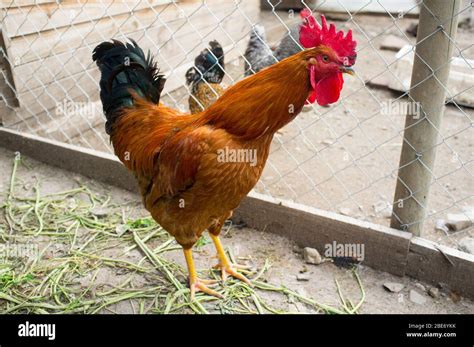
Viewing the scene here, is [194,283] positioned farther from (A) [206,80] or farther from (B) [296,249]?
(A) [206,80]

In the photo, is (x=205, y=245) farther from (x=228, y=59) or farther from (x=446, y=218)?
(x=228, y=59)

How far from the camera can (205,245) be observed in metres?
2.81

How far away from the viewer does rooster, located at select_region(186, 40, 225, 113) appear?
3781 mm

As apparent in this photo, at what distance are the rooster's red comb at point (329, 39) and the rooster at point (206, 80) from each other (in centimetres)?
182

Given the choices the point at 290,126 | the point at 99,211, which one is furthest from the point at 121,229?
the point at 290,126

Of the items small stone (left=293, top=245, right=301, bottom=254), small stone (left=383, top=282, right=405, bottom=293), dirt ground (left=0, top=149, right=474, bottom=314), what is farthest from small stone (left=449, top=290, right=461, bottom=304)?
small stone (left=293, top=245, right=301, bottom=254)

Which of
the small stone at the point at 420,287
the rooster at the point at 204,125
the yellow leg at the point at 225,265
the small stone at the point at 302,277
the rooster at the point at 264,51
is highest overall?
the rooster at the point at 264,51

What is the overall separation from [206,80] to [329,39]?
2.19m

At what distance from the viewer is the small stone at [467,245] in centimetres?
251

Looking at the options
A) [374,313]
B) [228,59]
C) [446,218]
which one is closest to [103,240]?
[374,313]

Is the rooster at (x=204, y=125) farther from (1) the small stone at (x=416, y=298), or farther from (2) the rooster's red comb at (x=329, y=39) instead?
(1) the small stone at (x=416, y=298)

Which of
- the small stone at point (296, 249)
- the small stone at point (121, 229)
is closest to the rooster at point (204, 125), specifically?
the small stone at point (296, 249)

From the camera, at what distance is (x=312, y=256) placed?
8.55 feet

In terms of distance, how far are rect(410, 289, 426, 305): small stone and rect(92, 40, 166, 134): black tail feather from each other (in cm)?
174
